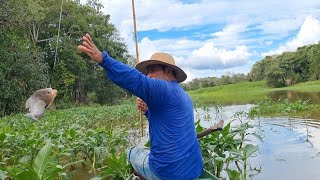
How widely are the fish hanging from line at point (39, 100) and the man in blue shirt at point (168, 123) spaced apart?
8.09 m

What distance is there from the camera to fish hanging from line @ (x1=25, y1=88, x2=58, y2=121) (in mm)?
11308

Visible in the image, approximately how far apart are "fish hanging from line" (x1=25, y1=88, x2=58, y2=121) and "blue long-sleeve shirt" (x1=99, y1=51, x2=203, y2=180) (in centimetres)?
815

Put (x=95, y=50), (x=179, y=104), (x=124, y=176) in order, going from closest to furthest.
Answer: (x=95, y=50) < (x=179, y=104) < (x=124, y=176)

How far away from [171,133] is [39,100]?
28.8ft

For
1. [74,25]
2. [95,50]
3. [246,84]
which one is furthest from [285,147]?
[246,84]

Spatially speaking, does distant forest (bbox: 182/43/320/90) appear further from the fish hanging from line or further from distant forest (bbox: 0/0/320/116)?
the fish hanging from line

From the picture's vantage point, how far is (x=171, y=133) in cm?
328

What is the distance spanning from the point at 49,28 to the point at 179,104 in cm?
2966

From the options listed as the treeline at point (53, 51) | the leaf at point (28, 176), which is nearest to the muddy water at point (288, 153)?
the leaf at point (28, 176)

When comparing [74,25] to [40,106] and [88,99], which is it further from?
[40,106]

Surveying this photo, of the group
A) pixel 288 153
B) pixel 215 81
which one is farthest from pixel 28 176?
pixel 215 81

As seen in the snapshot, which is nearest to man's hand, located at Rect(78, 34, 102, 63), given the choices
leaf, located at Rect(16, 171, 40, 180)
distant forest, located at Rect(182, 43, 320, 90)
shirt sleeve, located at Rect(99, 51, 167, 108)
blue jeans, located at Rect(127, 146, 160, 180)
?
shirt sleeve, located at Rect(99, 51, 167, 108)

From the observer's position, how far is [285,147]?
8633 mm

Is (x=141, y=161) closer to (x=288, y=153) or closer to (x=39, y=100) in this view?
(x=288, y=153)
